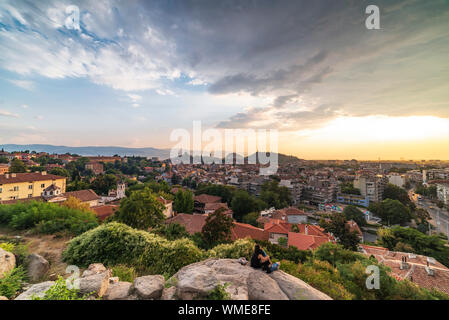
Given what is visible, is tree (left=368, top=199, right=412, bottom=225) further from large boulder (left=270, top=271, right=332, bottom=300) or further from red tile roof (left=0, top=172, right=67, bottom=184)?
red tile roof (left=0, top=172, right=67, bottom=184)

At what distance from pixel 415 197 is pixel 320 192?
1474cm

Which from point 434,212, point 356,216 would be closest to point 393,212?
point 434,212

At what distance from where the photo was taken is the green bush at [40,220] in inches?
241

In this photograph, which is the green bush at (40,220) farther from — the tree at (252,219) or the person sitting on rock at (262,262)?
the tree at (252,219)

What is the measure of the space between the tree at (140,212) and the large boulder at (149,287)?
6.28 metres

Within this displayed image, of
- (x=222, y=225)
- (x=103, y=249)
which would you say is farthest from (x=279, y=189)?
(x=103, y=249)

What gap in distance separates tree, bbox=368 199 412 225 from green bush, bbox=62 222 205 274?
32296 millimetres

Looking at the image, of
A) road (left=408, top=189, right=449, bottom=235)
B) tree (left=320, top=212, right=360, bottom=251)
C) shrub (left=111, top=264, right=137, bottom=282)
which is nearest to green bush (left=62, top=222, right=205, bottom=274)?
shrub (left=111, top=264, right=137, bottom=282)

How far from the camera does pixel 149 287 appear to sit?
Answer: 2.55 metres

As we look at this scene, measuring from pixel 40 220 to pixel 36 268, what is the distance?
4249 millimetres

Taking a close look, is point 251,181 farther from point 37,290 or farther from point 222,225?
point 37,290

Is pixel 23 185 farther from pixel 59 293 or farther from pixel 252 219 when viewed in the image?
pixel 252 219

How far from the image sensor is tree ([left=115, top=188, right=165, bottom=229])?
830 centimetres
